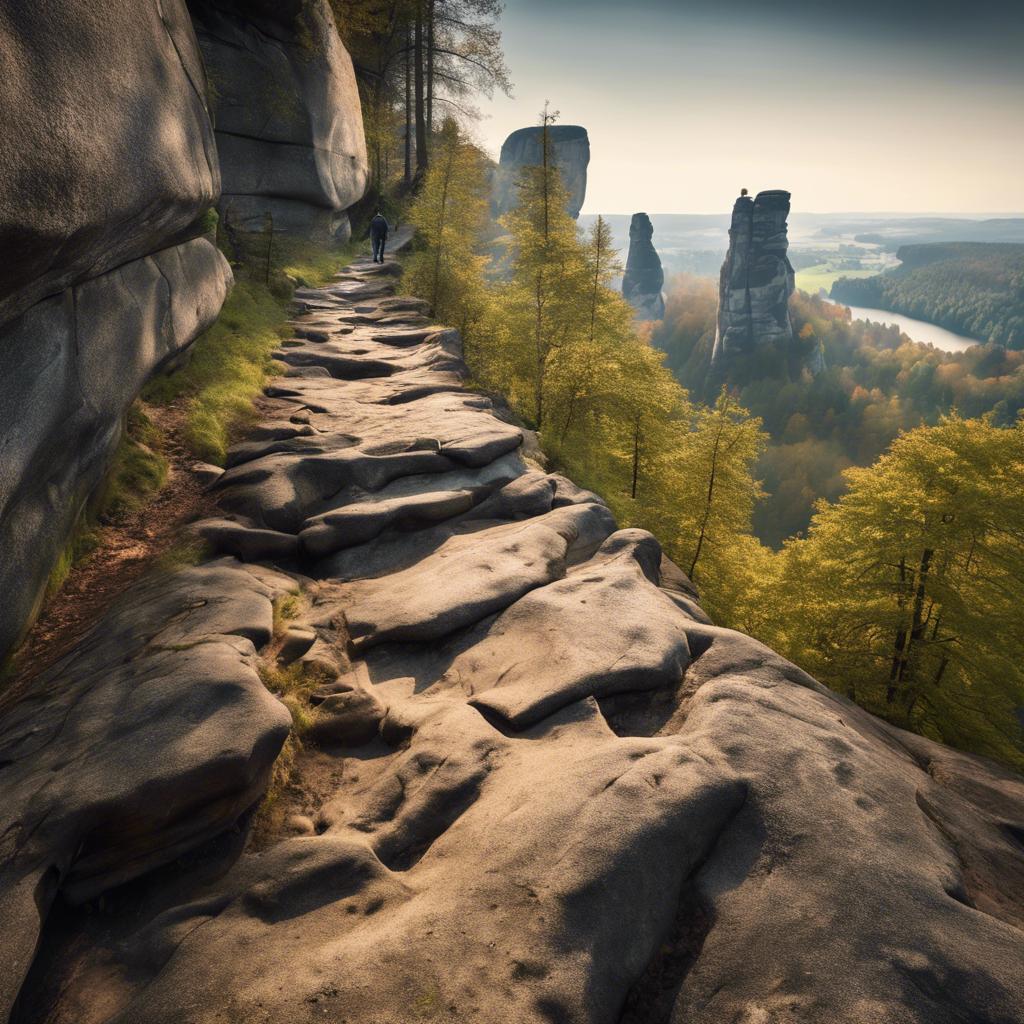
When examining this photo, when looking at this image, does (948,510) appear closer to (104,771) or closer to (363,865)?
(363,865)

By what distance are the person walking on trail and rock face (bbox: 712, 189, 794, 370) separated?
12128 centimetres

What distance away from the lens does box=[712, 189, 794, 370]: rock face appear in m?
128

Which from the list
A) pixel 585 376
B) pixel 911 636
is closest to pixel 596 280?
pixel 585 376

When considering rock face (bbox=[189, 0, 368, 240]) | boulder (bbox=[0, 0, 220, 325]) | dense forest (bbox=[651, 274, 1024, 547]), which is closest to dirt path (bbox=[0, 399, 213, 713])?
boulder (bbox=[0, 0, 220, 325])

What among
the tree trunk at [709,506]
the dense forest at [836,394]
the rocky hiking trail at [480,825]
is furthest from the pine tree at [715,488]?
the dense forest at [836,394]

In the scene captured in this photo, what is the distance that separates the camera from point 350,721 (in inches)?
264

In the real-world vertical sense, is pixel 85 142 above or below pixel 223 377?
above

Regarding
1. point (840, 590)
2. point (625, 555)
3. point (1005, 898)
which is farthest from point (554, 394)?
point (1005, 898)

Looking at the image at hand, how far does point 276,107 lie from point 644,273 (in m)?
179

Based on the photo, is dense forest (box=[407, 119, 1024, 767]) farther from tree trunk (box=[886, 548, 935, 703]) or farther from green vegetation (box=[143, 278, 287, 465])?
green vegetation (box=[143, 278, 287, 465])

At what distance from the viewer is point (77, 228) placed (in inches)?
233

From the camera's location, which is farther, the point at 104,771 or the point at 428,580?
the point at 428,580

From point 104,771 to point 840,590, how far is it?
1638 centimetres

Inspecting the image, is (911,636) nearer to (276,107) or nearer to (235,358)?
(235,358)
